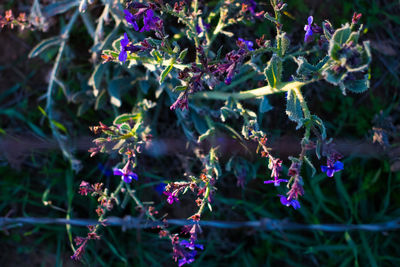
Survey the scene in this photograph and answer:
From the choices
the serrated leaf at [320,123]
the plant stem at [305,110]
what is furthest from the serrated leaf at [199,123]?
the serrated leaf at [320,123]

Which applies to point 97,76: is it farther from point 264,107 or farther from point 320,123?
point 320,123

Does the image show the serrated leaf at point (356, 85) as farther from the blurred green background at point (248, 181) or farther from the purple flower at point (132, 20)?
the blurred green background at point (248, 181)

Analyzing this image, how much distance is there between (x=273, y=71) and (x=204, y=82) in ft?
2.15

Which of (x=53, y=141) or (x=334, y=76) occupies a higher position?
(x=334, y=76)

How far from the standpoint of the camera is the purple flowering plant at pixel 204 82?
5.21ft

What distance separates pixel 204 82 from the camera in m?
2.36

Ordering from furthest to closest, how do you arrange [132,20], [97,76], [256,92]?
[97,76], [256,92], [132,20]

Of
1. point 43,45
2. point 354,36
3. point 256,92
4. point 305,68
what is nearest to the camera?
point 354,36

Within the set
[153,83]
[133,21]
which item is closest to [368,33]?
[153,83]

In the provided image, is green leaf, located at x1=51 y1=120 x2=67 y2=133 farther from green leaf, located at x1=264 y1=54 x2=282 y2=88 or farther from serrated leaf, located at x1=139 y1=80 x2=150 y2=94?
green leaf, located at x1=264 y1=54 x2=282 y2=88

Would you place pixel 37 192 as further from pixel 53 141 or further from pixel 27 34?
pixel 27 34

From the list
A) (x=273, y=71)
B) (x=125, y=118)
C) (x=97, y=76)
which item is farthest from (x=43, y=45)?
(x=273, y=71)

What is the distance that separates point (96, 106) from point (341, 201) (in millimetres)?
2022

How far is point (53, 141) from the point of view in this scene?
301 centimetres
